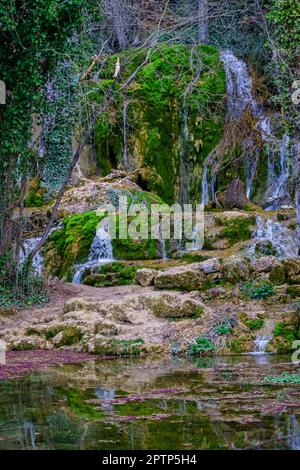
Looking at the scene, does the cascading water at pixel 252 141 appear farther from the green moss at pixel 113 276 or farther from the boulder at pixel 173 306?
the boulder at pixel 173 306

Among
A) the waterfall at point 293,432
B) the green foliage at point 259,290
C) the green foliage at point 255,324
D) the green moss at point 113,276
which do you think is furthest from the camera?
the green moss at point 113,276

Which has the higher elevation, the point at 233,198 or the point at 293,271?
the point at 233,198

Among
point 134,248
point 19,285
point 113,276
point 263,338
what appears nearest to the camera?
point 263,338

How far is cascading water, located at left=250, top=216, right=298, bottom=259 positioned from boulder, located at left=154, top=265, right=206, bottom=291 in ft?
9.51

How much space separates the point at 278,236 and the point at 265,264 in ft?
10.7

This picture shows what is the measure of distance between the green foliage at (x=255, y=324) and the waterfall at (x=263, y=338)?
84mm

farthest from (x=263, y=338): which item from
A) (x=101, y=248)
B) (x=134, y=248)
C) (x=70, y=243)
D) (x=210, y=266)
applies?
(x=70, y=243)

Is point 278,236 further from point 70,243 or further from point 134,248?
point 70,243

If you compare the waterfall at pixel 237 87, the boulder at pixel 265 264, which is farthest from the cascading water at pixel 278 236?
the waterfall at pixel 237 87

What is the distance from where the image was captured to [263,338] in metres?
9.85

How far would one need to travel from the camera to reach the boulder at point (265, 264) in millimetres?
13047

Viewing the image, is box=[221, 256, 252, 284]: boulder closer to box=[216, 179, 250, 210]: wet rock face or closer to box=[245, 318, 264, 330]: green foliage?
box=[245, 318, 264, 330]: green foliage

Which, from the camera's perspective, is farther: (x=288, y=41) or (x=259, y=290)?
(x=288, y=41)
